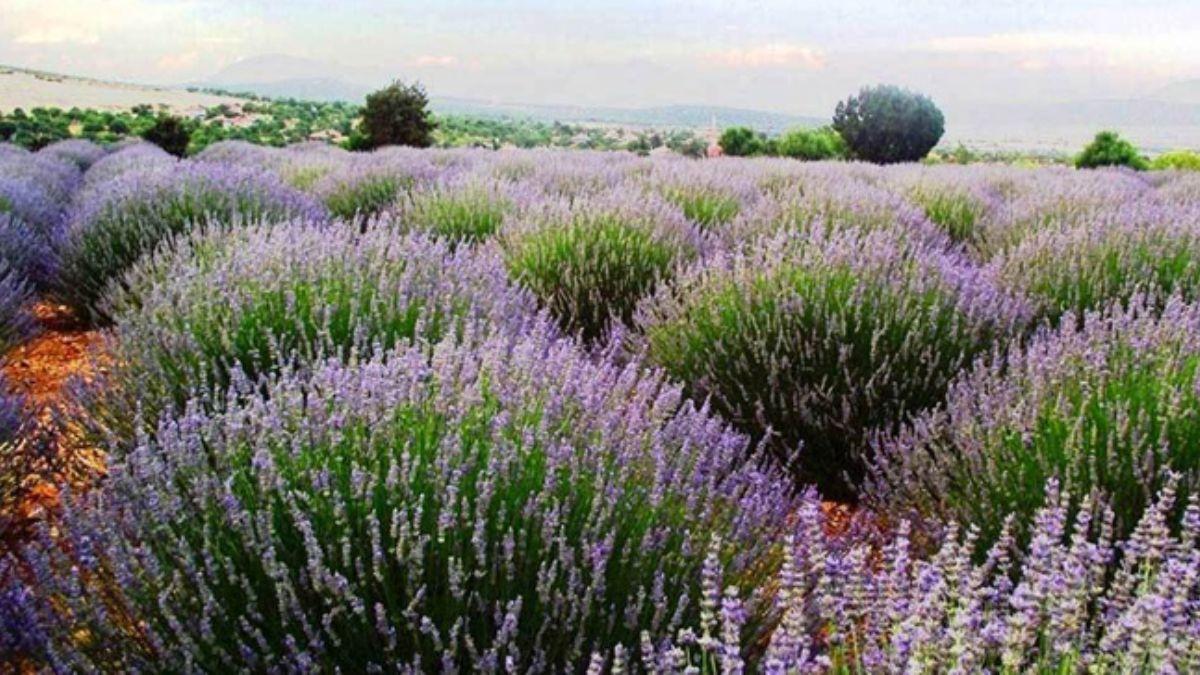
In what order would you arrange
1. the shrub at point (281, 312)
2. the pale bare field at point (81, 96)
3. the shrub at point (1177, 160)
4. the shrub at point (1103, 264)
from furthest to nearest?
the pale bare field at point (81, 96), the shrub at point (1177, 160), the shrub at point (1103, 264), the shrub at point (281, 312)

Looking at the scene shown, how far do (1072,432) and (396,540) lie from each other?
1622mm

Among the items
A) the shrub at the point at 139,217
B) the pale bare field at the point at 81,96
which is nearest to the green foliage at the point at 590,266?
the shrub at the point at 139,217

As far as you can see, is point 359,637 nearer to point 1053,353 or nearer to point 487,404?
point 487,404

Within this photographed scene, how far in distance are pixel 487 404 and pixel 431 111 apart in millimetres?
29720

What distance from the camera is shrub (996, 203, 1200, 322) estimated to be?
4.70m

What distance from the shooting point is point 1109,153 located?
24594mm

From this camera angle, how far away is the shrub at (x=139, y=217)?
6648 mm

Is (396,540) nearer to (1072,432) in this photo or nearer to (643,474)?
(643,474)

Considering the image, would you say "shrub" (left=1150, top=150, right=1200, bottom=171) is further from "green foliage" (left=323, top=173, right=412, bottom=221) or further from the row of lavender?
the row of lavender

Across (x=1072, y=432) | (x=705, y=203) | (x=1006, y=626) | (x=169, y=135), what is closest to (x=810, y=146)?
(x=169, y=135)

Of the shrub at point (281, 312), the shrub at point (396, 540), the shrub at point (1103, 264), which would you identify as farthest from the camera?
the shrub at point (1103, 264)

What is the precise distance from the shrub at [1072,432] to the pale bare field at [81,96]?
1764 inches

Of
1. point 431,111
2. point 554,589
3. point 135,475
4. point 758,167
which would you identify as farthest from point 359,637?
point 431,111

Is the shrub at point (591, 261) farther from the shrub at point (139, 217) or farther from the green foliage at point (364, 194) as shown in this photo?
the green foliage at point (364, 194)
